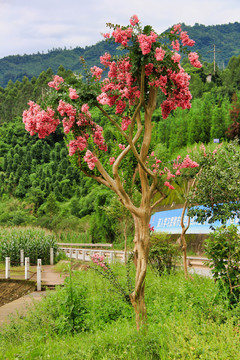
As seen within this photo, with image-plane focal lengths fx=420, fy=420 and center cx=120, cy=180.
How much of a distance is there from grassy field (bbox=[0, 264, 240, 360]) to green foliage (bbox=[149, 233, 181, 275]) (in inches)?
79.9

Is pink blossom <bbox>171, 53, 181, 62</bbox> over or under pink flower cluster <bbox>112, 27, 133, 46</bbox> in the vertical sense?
under

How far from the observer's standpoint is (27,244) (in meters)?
19.9

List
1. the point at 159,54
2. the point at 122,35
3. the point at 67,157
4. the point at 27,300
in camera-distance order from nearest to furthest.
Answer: the point at 159,54 < the point at 122,35 < the point at 27,300 < the point at 67,157

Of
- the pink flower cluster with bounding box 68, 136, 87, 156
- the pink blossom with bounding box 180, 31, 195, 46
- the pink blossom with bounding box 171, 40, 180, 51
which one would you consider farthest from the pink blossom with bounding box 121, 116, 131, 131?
the pink blossom with bounding box 180, 31, 195, 46

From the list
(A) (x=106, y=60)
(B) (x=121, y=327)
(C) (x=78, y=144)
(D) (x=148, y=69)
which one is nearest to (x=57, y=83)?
(A) (x=106, y=60)

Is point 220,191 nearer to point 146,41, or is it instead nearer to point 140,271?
point 140,271

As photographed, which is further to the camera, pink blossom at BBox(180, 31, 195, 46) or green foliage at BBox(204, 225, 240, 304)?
green foliage at BBox(204, 225, 240, 304)

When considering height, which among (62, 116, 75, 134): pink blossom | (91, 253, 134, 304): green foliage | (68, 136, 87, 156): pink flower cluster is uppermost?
(62, 116, 75, 134): pink blossom

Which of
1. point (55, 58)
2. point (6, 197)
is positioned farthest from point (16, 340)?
point (55, 58)

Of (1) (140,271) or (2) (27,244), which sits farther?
(2) (27,244)

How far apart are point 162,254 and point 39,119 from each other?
7480 mm

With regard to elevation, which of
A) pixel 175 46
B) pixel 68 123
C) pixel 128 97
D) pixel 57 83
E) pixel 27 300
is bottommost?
pixel 27 300

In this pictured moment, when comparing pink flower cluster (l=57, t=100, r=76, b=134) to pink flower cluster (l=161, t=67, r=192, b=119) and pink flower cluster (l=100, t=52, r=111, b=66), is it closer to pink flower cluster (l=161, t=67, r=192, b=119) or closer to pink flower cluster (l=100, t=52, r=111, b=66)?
pink flower cluster (l=100, t=52, r=111, b=66)

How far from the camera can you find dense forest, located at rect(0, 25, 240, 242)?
3456cm
